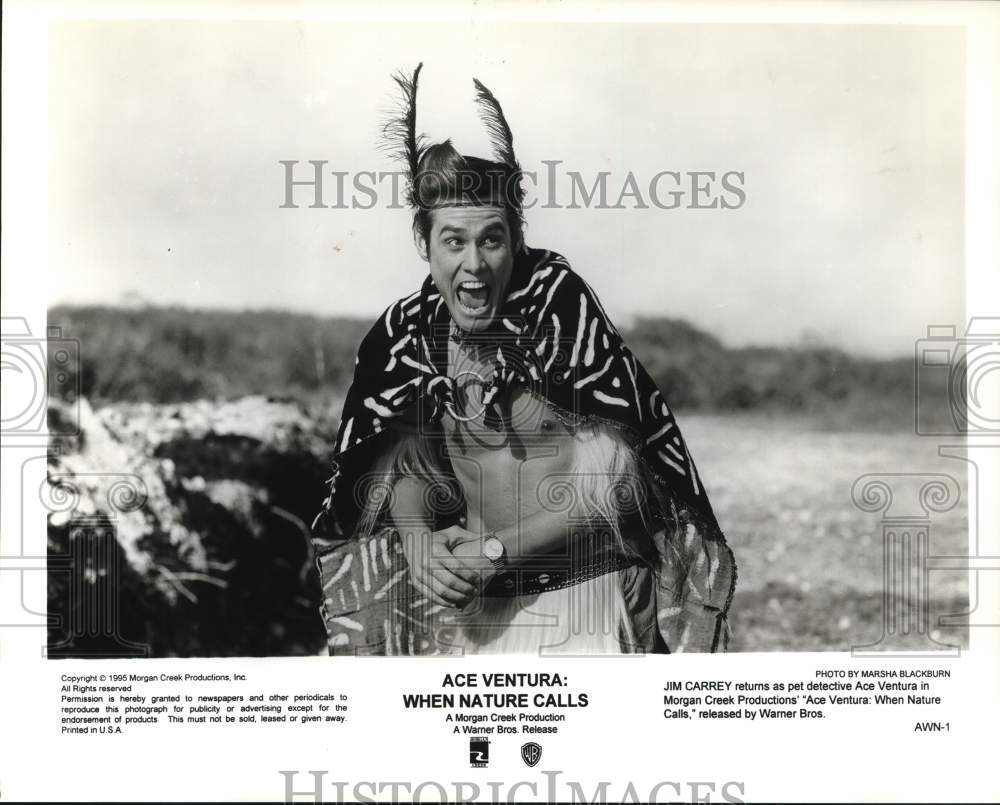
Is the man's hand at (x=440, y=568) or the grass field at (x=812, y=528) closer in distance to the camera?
the man's hand at (x=440, y=568)

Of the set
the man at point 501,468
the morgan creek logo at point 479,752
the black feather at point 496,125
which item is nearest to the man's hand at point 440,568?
the man at point 501,468

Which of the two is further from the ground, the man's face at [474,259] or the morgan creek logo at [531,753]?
the man's face at [474,259]

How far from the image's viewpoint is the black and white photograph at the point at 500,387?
3.88 meters

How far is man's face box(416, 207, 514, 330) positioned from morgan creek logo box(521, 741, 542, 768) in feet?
5.18

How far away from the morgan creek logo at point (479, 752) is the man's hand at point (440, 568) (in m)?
0.51

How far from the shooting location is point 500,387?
384 centimetres

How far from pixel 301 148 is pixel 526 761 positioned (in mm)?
2462

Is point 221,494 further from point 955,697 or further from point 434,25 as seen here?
point 955,697

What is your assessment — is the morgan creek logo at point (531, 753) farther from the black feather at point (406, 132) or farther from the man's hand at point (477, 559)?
the black feather at point (406, 132)

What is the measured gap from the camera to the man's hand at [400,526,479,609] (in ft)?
12.6

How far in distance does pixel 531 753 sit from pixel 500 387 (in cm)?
138

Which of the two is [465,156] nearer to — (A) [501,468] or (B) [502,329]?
(B) [502,329]

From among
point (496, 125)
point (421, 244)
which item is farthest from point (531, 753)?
point (496, 125)

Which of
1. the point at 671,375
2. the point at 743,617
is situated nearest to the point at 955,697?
the point at 743,617
